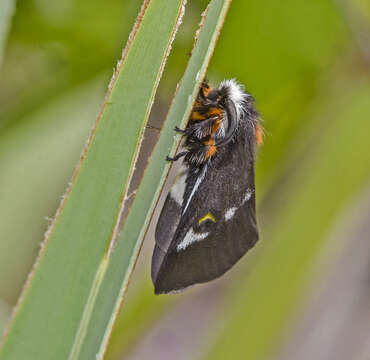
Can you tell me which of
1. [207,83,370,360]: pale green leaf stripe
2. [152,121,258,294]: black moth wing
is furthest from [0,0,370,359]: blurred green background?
[152,121,258,294]: black moth wing

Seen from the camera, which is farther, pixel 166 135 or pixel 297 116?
pixel 297 116

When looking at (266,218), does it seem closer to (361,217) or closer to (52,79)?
(361,217)

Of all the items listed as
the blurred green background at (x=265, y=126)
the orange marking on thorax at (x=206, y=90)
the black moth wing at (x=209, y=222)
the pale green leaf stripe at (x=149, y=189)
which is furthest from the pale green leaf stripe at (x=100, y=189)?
the blurred green background at (x=265, y=126)

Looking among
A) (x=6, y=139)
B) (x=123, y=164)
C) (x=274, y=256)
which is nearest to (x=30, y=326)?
(x=123, y=164)

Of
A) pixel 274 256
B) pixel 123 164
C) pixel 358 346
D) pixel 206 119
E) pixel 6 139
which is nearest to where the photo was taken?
pixel 123 164

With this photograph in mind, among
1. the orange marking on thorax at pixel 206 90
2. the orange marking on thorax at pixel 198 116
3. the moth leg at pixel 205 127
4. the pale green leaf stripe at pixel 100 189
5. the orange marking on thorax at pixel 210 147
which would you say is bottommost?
the pale green leaf stripe at pixel 100 189

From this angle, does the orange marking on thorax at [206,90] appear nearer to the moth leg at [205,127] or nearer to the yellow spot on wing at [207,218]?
the moth leg at [205,127]

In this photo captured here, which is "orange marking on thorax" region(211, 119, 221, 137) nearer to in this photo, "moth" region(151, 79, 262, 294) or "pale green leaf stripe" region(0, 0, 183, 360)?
"moth" region(151, 79, 262, 294)
